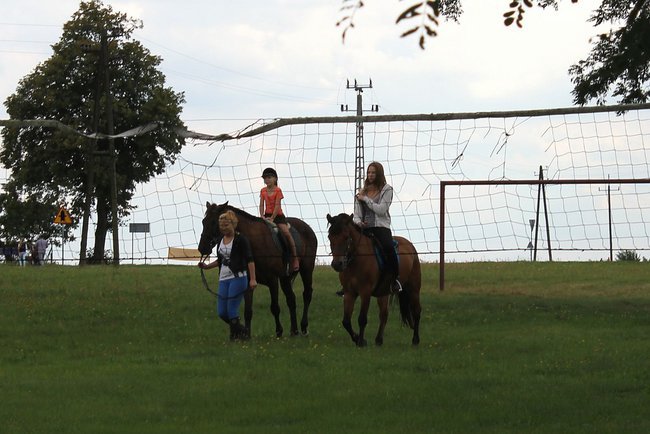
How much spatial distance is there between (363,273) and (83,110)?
152ft

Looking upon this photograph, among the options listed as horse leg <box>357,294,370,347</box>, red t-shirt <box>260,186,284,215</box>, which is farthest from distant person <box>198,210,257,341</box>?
horse leg <box>357,294,370,347</box>

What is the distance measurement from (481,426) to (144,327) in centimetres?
1025

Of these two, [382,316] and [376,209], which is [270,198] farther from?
[382,316]

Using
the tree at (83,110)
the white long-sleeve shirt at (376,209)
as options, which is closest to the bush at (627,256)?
the tree at (83,110)

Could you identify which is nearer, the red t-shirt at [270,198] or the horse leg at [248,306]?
the horse leg at [248,306]

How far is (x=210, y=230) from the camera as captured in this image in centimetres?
1761

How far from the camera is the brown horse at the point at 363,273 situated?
1675 centimetres

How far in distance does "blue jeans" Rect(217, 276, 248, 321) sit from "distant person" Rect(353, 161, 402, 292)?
5.56ft

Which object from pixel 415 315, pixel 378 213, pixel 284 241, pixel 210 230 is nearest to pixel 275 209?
pixel 284 241

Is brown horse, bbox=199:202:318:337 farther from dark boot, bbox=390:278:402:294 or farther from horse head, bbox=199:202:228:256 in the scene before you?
dark boot, bbox=390:278:402:294

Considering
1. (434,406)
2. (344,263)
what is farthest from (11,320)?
(434,406)

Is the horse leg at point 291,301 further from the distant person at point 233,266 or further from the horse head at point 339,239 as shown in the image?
the horse head at point 339,239

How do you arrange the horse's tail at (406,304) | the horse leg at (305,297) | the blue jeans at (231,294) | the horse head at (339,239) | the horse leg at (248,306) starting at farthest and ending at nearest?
the horse leg at (305,297), the horse leg at (248,306), the horse's tail at (406,304), the blue jeans at (231,294), the horse head at (339,239)

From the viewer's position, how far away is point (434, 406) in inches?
479
